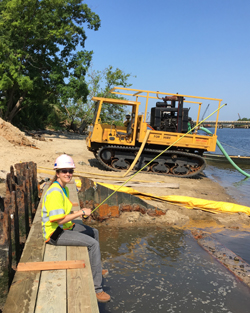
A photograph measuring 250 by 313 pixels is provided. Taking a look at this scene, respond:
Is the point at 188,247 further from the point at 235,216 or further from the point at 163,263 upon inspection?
the point at 235,216

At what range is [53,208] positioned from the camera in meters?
3.53

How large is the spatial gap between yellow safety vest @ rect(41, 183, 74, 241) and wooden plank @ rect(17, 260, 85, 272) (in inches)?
20.1

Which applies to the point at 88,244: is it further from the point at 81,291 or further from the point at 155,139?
the point at 155,139

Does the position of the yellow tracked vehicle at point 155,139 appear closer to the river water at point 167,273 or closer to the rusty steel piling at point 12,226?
the river water at point 167,273

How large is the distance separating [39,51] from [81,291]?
75.0ft

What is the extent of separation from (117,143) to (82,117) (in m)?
21.2

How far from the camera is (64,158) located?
144 inches

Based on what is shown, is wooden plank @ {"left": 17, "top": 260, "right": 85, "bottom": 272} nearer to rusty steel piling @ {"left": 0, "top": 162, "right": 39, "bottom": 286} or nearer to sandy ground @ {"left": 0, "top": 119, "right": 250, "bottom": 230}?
rusty steel piling @ {"left": 0, "top": 162, "right": 39, "bottom": 286}

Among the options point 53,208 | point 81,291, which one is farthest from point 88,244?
point 81,291

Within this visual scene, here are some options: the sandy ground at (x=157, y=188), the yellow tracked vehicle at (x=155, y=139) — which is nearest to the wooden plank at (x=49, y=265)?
the sandy ground at (x=157, y=188)

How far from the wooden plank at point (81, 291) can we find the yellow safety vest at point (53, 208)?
0.44m

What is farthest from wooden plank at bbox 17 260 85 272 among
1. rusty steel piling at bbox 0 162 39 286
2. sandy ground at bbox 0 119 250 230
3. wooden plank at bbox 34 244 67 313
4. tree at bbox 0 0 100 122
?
tree at bbox 0 0 100 122

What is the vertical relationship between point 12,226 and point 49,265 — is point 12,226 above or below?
above

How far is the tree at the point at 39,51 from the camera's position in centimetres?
2050
